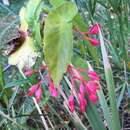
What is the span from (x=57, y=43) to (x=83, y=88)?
0.13m

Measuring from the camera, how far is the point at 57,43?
2.05 feet

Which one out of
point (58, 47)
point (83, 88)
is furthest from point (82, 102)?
point (58, 47)

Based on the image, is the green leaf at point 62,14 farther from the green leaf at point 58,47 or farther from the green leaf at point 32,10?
the green leaf at point 32,10

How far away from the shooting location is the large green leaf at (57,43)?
623 millimetres

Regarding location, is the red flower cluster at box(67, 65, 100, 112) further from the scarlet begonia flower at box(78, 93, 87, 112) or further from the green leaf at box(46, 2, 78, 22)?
the green leaf at box(46, 2, 78, 22)

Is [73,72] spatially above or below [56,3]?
below

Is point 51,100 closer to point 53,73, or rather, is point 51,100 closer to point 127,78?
point 127,78

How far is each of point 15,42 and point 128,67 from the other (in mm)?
677

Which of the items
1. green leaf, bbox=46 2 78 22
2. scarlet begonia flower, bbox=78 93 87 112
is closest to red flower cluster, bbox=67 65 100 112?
scarlet begonia flower, bbox=78 93 87 112

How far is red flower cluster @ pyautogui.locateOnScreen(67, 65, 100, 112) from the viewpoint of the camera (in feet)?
2.30

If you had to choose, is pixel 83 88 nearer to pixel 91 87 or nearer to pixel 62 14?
pixel 91 87

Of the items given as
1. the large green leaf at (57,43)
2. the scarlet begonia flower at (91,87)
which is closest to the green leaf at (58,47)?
the large green leaf at (57,43)

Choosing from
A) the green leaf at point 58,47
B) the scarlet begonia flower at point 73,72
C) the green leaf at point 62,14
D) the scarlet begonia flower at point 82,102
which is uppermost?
the green leaf at point 62,14

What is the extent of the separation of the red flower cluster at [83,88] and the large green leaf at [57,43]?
73mm
